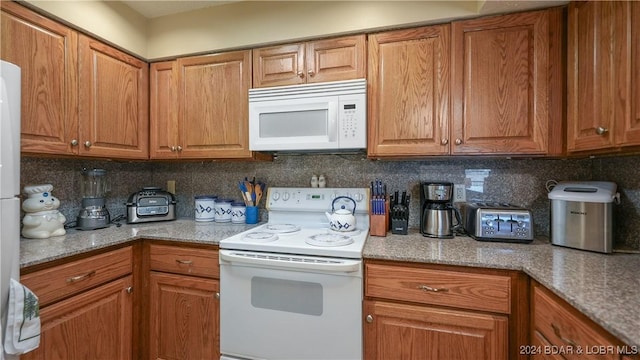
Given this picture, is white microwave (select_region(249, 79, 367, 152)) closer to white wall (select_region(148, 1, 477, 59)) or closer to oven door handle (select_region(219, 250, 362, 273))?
white wall (select_region(148, 1, 477, 59))

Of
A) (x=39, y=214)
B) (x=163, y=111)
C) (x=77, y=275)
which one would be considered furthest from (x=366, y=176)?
(x=39, y=214)

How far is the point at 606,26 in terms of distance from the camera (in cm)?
115

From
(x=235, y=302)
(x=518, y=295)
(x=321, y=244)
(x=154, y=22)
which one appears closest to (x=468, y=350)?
(x=518, y=295)

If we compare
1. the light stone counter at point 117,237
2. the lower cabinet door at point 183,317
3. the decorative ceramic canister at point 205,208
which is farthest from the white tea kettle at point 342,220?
the decorative ceramic canister at point 205,208

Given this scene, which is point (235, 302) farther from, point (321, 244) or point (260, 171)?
point (260, 171)

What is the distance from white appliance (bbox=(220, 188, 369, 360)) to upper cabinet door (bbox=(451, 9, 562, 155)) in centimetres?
86

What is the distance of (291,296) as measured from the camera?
138 cm

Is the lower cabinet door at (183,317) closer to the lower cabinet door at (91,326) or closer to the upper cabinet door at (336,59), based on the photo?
the lower cabinet door at (91,326)

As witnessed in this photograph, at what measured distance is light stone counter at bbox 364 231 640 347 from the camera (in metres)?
0.76

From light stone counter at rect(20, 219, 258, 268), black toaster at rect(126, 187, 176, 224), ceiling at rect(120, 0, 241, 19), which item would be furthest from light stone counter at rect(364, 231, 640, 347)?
ceiling at rect(120, 0, 241, 19)

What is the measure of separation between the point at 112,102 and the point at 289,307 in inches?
66.8

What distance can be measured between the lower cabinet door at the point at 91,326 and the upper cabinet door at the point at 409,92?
5.34 feet

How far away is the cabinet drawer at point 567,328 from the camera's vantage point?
0.75 metres

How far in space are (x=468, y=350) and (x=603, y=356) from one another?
1.74 feet
